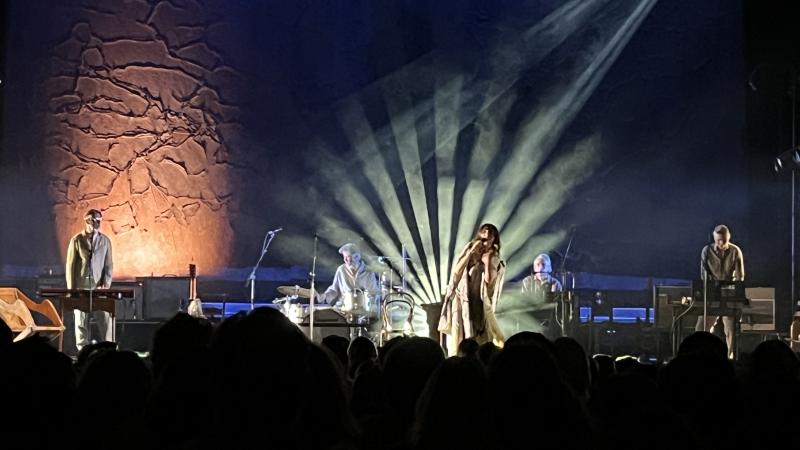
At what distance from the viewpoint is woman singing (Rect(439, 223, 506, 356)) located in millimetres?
11016

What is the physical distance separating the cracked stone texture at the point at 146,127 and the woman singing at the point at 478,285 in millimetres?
7322

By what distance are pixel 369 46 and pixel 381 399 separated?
1425cm

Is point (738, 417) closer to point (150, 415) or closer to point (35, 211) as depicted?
point (150, 415)

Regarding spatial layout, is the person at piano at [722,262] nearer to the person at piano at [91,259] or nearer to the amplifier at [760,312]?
the amplifier at [760,312]

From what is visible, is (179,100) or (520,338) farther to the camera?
(179,100)

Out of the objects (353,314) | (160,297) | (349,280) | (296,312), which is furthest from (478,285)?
(160,297)

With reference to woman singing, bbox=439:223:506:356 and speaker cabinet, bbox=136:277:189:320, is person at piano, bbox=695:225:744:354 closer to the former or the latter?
woman singing, bbox=439:223:506:356

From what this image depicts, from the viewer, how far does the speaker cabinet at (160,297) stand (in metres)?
15.6

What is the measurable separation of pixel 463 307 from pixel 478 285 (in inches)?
11.2

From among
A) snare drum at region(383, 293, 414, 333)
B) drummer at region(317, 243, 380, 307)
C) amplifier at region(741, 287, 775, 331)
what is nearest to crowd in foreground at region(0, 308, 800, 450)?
snare drum at region(383, 293, 414, 333)

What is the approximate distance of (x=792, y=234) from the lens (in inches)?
602

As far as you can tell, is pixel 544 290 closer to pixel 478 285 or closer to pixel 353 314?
pixel 353 314

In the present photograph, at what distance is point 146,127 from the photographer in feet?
58.2

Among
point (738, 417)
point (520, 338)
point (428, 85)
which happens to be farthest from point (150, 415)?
point (428, 85)
